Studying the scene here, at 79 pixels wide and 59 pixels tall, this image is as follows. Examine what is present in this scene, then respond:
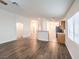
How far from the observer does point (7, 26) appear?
307 inches

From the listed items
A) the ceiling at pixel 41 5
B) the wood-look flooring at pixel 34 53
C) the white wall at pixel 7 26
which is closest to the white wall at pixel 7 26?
the white wall at pixel 7 26

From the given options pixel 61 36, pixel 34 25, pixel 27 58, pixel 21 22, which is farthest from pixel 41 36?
pixel 34 25

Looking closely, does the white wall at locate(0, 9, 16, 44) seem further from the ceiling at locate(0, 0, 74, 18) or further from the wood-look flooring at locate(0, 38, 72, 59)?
the wood-look flooring at locate(0, 38, 72, 59)

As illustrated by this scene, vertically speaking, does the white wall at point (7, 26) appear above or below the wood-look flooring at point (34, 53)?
above

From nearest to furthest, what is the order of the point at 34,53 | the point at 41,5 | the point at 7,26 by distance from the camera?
the point at 34,53 < the point at 41,5 < the point at 7,26

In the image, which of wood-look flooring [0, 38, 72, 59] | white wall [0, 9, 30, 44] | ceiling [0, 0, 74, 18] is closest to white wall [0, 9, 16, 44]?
white wall [0, 9, 30, 44]

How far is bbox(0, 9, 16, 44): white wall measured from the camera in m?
7.14

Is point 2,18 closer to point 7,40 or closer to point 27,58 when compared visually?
point 7,40

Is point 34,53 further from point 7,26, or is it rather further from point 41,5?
point 7,26

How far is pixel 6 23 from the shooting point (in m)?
7.64

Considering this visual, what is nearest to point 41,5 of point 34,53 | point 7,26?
point 34,53

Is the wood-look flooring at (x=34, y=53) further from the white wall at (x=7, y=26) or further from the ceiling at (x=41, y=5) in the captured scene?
the ceiling at (x=41, y=5)

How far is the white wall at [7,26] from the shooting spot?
7.14 meters

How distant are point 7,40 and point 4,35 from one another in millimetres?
623
